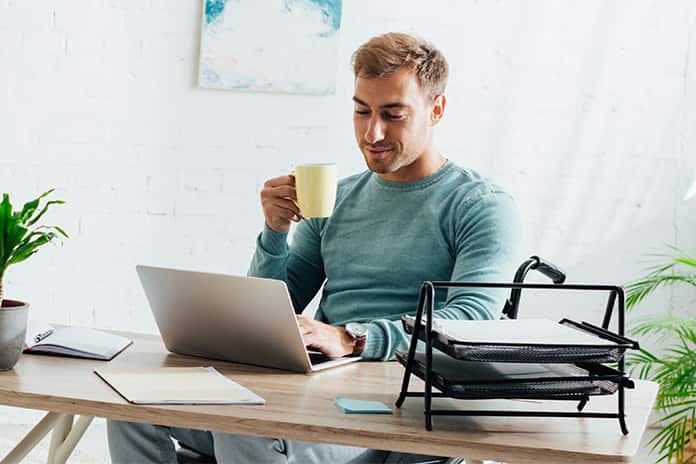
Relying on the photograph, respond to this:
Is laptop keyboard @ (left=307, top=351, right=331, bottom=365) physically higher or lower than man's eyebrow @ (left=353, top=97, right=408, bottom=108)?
lower

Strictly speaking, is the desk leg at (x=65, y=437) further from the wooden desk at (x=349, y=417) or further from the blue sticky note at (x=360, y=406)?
the blue sticky note at (x=360, y=406)

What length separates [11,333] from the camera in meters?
1.45

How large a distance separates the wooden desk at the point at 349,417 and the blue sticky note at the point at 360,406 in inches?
0.5

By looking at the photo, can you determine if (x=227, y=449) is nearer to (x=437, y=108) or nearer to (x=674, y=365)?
(x=437, y=108)

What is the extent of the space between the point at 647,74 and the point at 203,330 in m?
2.19

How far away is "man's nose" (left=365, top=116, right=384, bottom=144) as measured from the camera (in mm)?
2002

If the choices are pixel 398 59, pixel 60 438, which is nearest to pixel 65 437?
pixel 60 438

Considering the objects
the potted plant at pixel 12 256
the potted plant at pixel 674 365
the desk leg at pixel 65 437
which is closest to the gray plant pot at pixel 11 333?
the potted plant at pixel 12 256

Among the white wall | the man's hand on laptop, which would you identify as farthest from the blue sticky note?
the white wall

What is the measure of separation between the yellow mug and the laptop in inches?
9.1

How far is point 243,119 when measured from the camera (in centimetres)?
322

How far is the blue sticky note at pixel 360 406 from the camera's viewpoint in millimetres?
1262

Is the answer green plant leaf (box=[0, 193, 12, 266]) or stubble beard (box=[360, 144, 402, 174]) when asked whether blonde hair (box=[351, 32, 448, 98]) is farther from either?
green plant leaf (box=[0, 193, 12, 266])

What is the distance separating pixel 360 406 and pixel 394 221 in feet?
2.69
